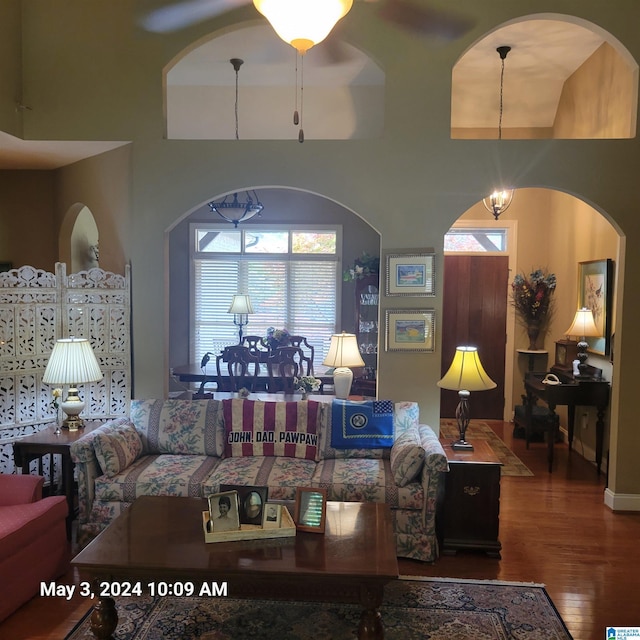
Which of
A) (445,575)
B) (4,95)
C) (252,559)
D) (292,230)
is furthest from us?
(292,230)

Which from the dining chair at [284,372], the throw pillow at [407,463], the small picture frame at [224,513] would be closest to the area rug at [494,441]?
the throw pillow at [407,463]

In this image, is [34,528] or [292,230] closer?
[34,528]

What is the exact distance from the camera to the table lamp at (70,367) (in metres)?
4.00

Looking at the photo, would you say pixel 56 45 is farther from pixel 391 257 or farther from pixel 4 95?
pixel 391 257

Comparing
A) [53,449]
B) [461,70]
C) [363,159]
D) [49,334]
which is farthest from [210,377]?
[461,70]

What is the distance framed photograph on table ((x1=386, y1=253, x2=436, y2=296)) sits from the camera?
454 centimetres

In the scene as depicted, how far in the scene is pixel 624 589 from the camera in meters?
3.35

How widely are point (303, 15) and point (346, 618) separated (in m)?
2.90

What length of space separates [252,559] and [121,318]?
8.87 feet

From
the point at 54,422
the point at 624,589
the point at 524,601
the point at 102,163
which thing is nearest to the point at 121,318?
the point at 54,422

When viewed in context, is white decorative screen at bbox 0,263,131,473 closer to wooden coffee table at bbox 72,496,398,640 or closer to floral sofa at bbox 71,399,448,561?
floral sofa at bbox 71,399,448,561

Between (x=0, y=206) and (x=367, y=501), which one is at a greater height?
(x=0, y=206)

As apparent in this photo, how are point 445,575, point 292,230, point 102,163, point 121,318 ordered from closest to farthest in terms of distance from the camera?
point 445,575 < point 121,318 < point 102,163 < point 292,230

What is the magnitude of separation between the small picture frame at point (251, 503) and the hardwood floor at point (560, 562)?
3.50 ft
